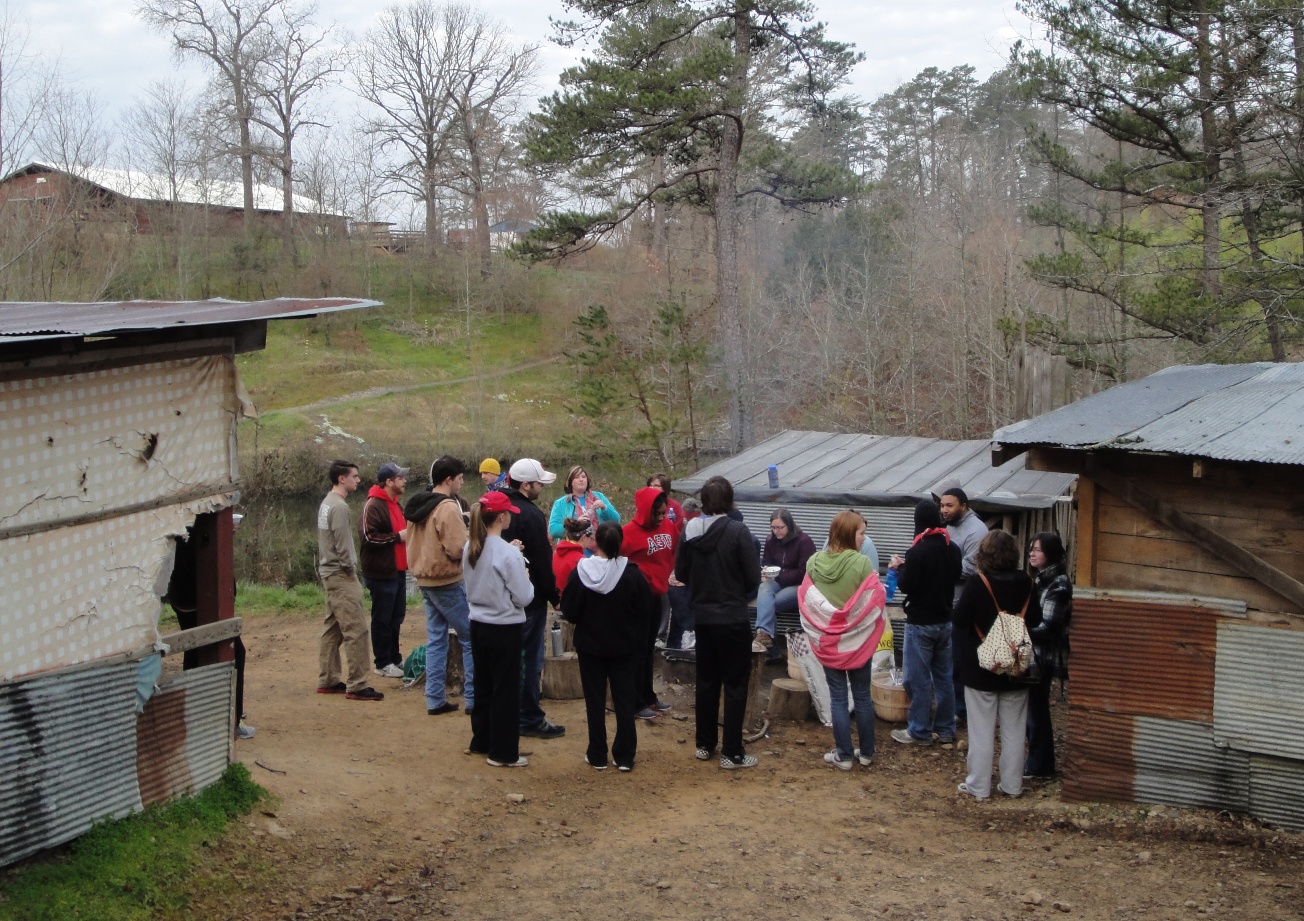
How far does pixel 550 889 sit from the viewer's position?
4852 millimetres

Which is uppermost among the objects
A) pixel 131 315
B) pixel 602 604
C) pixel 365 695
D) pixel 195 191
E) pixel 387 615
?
pixel 195 191

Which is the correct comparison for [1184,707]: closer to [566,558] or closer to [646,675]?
[646,675]

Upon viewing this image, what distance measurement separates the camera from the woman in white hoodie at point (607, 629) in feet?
20.7

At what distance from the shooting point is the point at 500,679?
20.5ft

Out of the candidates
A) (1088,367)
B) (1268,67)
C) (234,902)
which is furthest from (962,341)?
(234,902)

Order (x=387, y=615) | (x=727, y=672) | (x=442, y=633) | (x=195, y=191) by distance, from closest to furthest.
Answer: (x=727, y=672) → (x=442, y=633) → (x=387, y=615) → (x=195, y=191)

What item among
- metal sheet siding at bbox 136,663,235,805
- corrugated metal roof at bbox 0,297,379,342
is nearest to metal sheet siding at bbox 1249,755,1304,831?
corrugated metal roof at bbox 0,297,379,342

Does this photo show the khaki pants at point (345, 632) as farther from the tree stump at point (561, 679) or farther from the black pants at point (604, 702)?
the black pants at point (604, 702)

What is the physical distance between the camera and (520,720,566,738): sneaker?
702cm

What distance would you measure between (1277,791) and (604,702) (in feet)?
11.8

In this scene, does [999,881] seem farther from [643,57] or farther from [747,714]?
[643,57]

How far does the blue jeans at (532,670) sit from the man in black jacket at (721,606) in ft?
3.39

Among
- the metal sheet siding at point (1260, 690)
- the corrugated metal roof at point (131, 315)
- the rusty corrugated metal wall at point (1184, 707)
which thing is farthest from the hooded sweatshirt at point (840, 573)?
the corrugated metal roof at point (131, 315)

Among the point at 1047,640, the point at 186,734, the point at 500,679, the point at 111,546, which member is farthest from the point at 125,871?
the point at 1047,640
